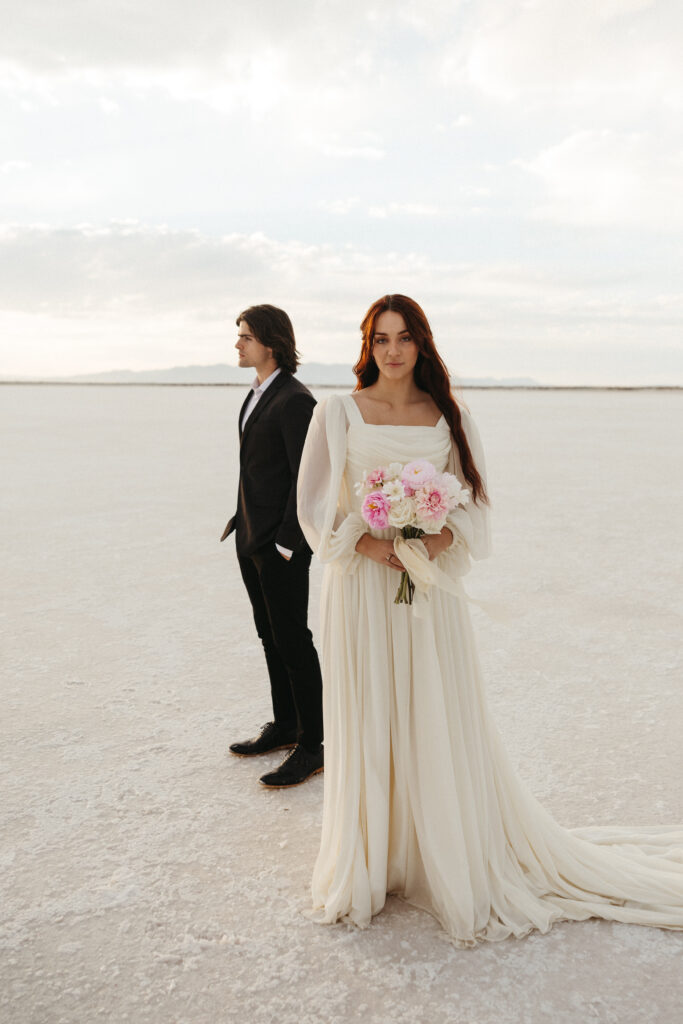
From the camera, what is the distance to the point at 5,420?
3362 cm

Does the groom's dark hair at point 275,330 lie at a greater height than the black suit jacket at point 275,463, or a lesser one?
greater

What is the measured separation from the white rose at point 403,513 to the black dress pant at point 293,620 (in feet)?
4.06

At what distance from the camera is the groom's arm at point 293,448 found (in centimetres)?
376

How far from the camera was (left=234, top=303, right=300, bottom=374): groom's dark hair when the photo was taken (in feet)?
12.8

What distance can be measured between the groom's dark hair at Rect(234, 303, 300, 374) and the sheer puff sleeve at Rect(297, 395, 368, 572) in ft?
3.24

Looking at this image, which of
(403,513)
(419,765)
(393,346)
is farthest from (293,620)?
(393,346)

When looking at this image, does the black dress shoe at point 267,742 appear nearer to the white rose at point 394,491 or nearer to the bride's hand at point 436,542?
the bride's hand at point 436,542

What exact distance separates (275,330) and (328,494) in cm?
123

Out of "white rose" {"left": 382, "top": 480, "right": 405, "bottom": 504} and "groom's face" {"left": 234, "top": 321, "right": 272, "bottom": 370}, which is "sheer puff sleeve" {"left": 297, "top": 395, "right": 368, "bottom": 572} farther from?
"groom's face" {"left": 234, "top": 321, "right": 272, "bottom": 370}

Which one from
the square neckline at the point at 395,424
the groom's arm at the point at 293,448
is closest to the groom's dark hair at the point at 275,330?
the groom's arm at the point at 293,448

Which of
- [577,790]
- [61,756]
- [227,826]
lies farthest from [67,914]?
[577,790]

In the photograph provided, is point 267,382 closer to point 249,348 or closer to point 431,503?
point 249,348

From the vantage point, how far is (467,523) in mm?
3072

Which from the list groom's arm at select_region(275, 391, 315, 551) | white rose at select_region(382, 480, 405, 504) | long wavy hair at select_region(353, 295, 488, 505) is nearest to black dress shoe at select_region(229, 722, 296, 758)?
groom's arm at select_region(275, 391, 315, 551)
